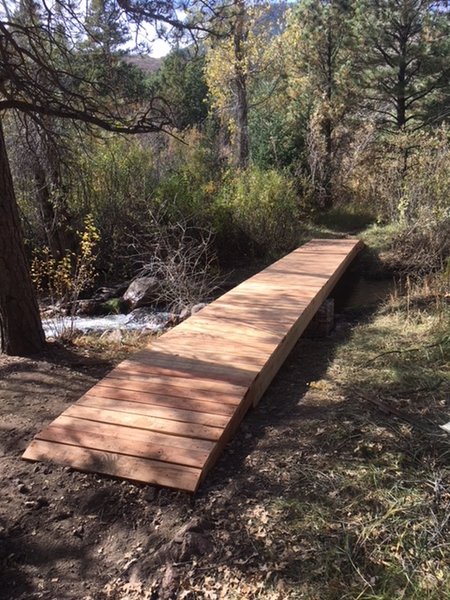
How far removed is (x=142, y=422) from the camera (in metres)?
2.96

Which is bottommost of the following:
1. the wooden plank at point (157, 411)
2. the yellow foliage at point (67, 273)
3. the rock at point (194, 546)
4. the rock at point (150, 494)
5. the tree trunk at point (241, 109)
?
the rock at point (194, 546)

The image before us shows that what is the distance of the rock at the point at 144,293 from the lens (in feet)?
27.8

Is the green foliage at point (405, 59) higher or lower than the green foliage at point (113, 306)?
higher

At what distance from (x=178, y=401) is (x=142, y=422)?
323 mm

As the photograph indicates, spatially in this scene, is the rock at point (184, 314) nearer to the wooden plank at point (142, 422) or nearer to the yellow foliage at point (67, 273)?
the yellow foliage at point (67, 273)

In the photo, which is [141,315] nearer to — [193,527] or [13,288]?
[13,288]

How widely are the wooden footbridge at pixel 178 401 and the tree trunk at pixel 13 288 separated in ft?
3.72

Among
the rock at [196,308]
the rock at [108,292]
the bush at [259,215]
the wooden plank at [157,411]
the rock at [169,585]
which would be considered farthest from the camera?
the bush at [259,215]

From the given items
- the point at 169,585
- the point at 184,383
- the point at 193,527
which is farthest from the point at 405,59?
the point at 169,585

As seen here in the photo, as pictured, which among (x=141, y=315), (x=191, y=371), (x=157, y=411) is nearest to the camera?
(x=157, y=411)

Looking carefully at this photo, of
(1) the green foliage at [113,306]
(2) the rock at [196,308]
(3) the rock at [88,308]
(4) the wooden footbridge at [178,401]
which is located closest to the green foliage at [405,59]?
(1) the green foliage at [113,306]

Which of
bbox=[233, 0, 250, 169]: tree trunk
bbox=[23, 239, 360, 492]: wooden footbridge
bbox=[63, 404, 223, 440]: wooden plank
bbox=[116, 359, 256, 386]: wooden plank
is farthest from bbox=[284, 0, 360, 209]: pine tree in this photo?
bbox=[63, 404, 223, 440]: wooden plank

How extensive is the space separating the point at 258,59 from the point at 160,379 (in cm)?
1551

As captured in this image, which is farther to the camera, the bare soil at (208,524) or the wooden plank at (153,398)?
the wooden plank at (153,398)
